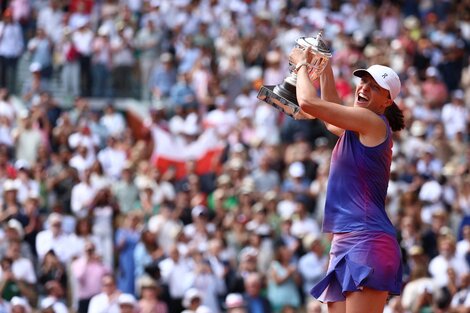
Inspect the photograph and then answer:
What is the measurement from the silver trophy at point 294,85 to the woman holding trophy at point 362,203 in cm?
2

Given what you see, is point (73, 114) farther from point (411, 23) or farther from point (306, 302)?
point (411, 23)

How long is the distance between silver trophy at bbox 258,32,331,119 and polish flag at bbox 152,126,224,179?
1150cm

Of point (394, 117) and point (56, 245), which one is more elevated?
point (394, 117)

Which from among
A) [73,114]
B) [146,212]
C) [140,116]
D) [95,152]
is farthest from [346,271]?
[140,116]

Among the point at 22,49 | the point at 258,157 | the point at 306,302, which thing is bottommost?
the point at 306,302

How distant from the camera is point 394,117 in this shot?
25.8 ft

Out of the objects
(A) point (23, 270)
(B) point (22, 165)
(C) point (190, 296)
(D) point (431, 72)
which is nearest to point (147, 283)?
(C) point (190, 296)

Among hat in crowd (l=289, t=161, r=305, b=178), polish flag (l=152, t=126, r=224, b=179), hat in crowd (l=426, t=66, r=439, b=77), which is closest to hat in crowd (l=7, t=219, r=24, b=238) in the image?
polish flag (l=152, t=126, r=224, b=179)

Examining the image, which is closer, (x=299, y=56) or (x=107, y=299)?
(x=299, y=56)

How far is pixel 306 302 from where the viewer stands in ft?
53.0

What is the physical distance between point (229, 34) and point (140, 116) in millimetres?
2392

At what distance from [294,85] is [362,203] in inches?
32.1

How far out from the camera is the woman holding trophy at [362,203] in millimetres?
7547

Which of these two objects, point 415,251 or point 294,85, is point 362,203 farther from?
point 415,251
